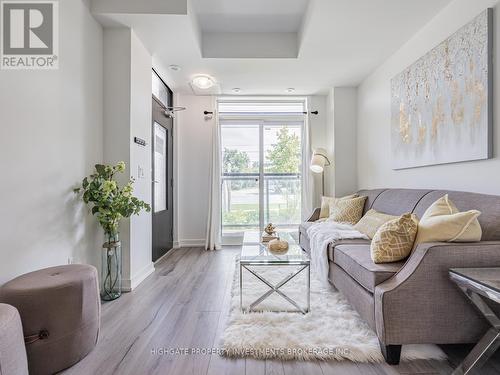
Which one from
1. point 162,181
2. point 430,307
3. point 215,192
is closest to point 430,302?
point 430,307

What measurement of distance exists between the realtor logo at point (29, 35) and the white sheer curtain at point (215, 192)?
8.42 ft

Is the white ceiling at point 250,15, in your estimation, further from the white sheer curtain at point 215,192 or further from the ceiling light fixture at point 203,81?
the white sheer curtain at point 215,192

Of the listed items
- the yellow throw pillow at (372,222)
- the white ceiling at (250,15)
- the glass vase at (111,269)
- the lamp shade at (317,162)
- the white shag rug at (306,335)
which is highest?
the white ceiling at (250,15)

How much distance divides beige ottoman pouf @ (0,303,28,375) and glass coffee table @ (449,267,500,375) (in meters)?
2.01

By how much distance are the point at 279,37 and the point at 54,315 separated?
3.46 meters

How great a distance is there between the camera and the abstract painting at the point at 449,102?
1.91 m

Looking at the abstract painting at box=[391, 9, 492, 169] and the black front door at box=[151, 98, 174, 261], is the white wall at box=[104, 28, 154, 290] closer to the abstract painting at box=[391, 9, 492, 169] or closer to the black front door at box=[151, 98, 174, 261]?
the black front door at box=[151, 98, 174, 261]

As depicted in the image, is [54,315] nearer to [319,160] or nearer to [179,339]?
[179,339]

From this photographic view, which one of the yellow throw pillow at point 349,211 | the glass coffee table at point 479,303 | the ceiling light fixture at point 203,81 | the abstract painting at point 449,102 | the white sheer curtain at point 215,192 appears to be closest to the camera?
the glass coffee table at point 479,303

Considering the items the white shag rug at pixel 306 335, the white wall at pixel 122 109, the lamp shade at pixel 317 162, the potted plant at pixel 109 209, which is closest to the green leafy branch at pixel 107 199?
the potted plant at pixel 109 209

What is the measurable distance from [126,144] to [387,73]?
3.17 meters

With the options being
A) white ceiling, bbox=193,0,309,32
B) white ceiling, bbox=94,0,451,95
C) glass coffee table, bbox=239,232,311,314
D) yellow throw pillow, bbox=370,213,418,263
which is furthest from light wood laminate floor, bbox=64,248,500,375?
white ceiling, bbox=193,0,309,32

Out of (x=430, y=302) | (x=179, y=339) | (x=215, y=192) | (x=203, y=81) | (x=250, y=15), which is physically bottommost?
(x=179, y=339)

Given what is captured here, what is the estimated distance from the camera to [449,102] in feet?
7.34
